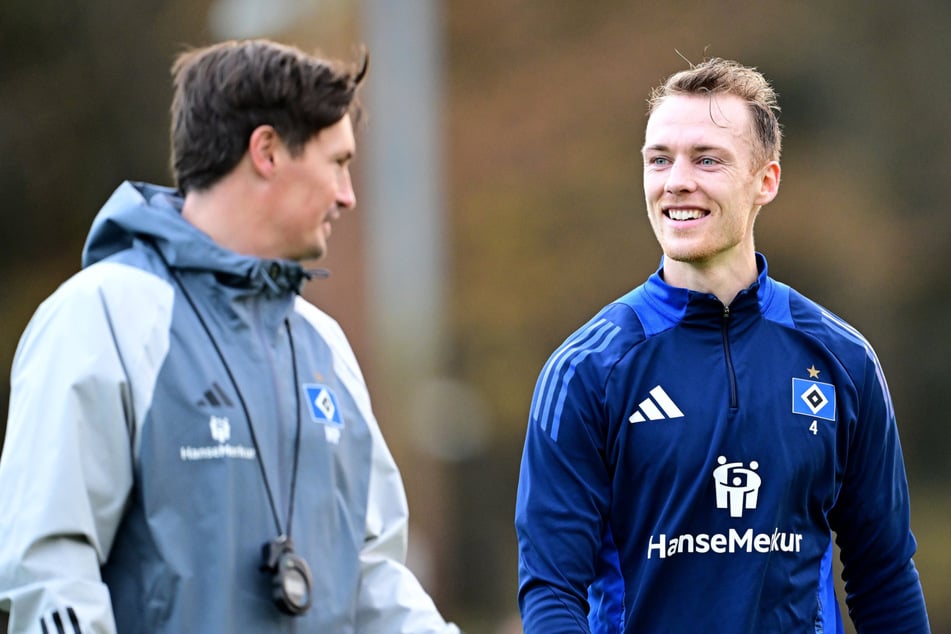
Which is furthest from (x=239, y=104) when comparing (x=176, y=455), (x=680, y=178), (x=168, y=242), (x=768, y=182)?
(x=768, y=182)

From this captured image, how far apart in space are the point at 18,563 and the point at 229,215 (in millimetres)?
1014

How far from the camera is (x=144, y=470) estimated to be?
3863 mm

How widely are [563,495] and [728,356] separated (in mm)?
583

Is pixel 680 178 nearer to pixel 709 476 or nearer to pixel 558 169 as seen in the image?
pixel 709 476

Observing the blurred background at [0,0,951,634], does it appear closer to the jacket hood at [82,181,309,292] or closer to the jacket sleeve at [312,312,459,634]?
the jacket sleeve at [312,312,459,634]

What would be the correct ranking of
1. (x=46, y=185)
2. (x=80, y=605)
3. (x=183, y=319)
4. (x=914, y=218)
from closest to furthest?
(x=80, y=605) < (x=183, y=319) < (x=46, y=185) < (x=914, y=218)

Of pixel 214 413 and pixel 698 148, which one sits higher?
pixel 698 148

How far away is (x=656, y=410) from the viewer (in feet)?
14.6

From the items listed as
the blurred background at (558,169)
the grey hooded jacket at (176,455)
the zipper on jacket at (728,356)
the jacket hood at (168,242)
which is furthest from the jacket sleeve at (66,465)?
the blurred background at (558,169)

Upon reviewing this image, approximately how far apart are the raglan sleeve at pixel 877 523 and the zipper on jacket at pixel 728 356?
1.14ft

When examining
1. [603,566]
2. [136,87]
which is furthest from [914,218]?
[603,566]

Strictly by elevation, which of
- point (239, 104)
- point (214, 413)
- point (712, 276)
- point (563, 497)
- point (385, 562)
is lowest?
point (385, 562)

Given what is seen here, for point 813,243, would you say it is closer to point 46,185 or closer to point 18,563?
point 46,185

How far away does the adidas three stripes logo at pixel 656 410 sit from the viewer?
14.6 feet
